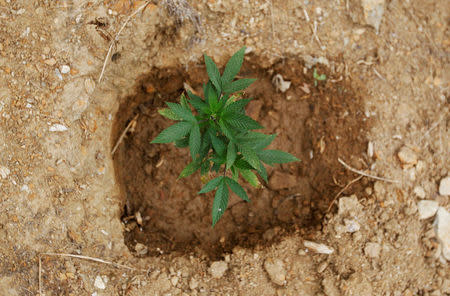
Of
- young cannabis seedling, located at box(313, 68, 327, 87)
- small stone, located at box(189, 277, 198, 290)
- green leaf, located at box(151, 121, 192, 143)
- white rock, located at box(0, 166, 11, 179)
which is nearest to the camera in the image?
green leaf, located at box(151, 121, 192, 143)

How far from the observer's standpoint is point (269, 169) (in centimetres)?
298

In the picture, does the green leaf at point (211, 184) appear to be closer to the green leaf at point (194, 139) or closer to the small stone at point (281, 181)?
the green leaf at point (194, 139)

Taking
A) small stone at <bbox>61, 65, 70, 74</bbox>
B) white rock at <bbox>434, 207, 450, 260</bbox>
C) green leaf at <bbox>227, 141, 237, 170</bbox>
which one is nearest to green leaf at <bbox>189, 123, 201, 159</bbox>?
green leaf at <bbox>227, 141, 237, 170</bbox>

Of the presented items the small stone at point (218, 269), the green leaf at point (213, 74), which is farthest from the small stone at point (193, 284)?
the green leaf at point (213, 74)

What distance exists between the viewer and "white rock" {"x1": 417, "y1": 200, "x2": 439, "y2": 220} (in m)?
2.85

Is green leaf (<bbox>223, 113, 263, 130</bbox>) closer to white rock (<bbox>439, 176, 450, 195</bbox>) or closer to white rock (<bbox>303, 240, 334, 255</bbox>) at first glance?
white rock (<bbox>303, 240, 334, 255</bbox>)

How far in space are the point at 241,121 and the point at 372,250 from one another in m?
1.56

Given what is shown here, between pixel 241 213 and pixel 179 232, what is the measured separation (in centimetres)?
52

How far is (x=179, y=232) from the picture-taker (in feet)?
9.55

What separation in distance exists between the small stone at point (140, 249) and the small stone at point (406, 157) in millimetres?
2105

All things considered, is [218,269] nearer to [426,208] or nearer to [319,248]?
[319,248]

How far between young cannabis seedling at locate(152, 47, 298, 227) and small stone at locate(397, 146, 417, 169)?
132cm

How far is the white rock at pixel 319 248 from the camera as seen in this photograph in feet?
8.88

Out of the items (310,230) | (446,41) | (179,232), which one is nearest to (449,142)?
(446,41)
